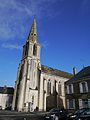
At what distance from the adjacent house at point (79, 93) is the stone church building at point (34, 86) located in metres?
9.79

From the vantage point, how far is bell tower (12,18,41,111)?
99.9 feet

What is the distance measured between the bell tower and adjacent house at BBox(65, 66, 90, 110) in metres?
11.2

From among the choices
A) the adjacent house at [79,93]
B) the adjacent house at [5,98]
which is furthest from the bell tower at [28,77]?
the adjacent house at [79,93]

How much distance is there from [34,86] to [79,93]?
15.2 metres

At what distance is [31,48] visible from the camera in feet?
127

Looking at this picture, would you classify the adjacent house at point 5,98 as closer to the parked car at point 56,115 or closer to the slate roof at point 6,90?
the slate roof at point 6,90

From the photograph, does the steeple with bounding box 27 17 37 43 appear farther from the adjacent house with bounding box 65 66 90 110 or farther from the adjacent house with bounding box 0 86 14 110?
the adjacent house with bounding box 65 66 90 110

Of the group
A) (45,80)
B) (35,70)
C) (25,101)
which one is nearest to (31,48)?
(35,70)

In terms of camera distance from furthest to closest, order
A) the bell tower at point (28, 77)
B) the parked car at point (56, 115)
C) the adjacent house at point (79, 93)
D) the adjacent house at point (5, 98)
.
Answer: the adjacent house at point (5, 98) → the bell tower at point (28, 77) → the adjacent house at point (79, 93) → the parked car at point (56, 115)

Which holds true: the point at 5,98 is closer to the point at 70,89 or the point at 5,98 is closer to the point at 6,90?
the point at 6,90

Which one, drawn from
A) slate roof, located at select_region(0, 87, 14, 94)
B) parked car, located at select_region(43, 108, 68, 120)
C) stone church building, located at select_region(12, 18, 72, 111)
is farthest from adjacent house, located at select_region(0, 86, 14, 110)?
parked car, located at select_region(43, 108, 68, 120)

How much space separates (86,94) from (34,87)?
16579 mm

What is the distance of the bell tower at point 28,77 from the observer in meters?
30.4

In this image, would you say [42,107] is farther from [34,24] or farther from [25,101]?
[34,24]
